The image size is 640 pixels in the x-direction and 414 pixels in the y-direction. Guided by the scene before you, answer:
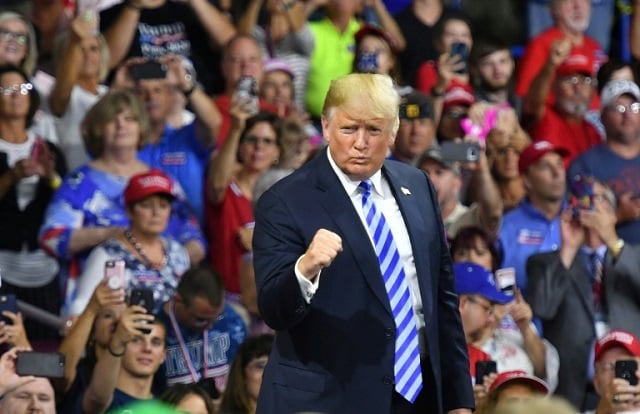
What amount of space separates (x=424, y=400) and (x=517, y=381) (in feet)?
7.89

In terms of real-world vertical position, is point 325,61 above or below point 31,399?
above

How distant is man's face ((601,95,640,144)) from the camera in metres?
10.1

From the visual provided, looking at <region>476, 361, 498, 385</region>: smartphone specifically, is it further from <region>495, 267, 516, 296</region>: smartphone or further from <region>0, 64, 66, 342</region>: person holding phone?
<region>0, 64, 66, 342</region>: person holding phone

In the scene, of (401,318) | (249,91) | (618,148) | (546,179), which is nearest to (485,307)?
(546,179)

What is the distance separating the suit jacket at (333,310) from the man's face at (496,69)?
224 inches

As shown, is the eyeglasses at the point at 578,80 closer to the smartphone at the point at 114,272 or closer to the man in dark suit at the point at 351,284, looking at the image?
the smartphone at the point at 114,272

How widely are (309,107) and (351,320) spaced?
5.79 metres

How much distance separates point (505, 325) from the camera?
8438 millimetres

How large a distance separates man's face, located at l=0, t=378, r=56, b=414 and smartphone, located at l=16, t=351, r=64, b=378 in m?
0.28

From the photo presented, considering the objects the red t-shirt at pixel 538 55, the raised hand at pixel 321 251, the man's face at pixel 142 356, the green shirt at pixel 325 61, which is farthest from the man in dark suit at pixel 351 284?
the red t-shirt at pixel 538 55

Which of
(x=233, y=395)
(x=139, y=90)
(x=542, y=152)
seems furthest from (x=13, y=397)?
(x=542, y=152)

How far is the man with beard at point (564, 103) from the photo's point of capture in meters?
10.6

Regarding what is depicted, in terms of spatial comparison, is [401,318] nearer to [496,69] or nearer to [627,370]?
[627,370]

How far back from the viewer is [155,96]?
9.53 m
